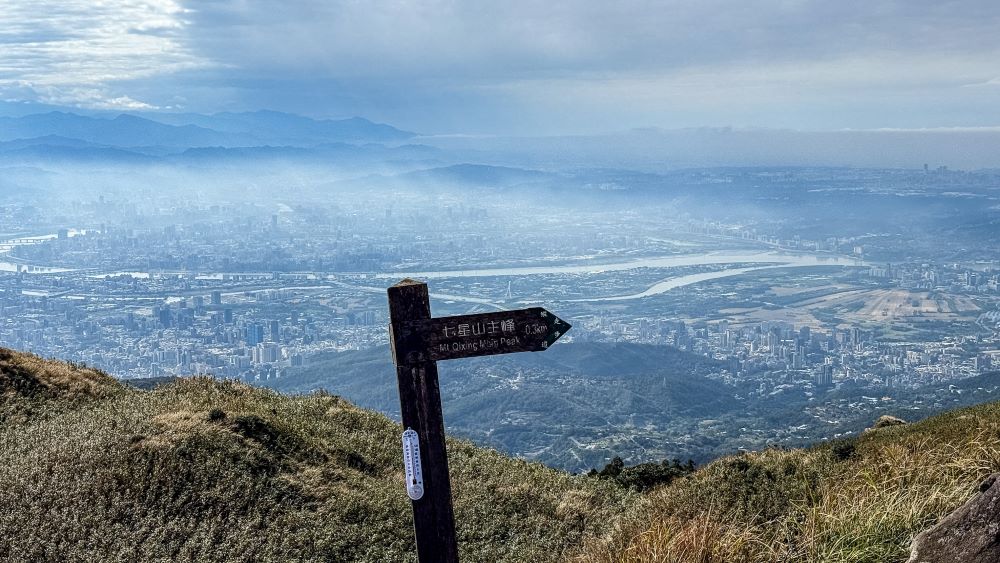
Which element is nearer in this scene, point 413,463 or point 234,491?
point 413,463

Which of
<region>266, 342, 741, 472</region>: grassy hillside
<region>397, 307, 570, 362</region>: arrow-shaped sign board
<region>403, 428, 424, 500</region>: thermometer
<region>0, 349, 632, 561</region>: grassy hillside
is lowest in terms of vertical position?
<region>266, 342, 741, 472</region>: grassy hillside

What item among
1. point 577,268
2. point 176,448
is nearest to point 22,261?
point 577,268

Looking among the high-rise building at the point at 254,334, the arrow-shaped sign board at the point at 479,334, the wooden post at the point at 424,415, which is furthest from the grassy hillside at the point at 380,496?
the high-rise building at the point at 254,334

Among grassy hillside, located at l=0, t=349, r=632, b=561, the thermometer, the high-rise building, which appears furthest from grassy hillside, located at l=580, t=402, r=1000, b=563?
the high-rise building

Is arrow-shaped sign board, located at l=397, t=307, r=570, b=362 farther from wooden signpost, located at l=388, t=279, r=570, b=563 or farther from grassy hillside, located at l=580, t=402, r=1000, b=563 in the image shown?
grassy hillside, located at l=580, t=402, r=1000, b=563

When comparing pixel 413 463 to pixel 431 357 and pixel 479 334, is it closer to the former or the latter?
pixel 431 357

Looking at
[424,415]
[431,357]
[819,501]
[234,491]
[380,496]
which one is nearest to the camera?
[431,357]

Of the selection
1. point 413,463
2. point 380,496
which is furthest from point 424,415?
point 380,496
